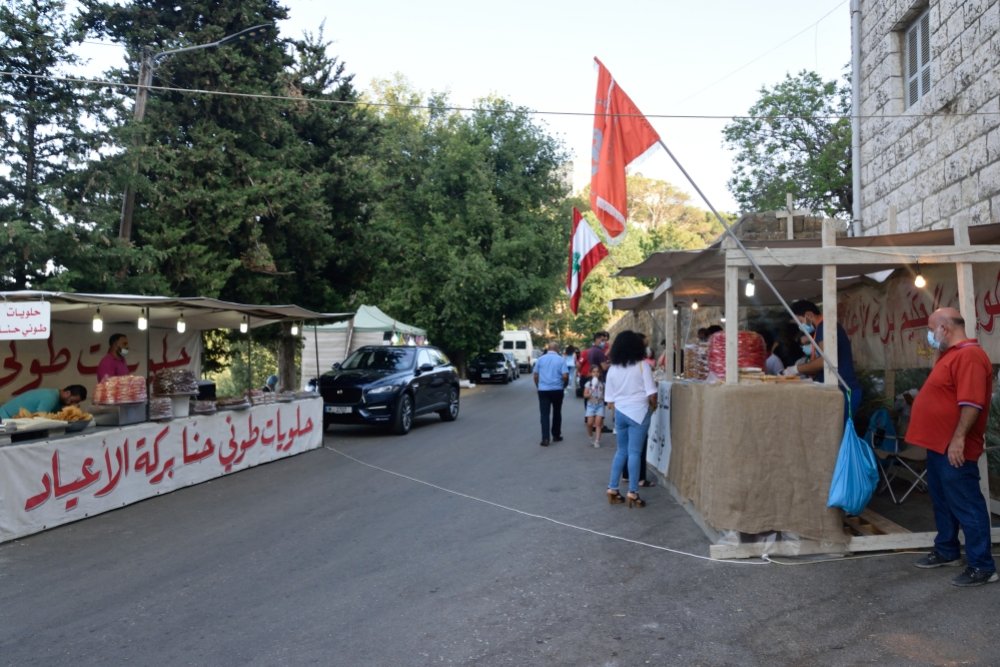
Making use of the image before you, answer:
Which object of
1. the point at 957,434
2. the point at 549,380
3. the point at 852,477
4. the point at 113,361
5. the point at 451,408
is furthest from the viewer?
the point at 451,408

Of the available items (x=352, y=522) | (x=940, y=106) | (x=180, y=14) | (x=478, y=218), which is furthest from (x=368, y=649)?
(x=478, y=218)

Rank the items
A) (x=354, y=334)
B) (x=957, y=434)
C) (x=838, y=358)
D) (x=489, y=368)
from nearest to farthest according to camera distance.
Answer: (x=957, y=434) < (x=838, y=358) < (x=354, y=334) < (x=489, y=368)

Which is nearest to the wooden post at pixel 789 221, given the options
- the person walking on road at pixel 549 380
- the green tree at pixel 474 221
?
the person walking on road at pixel 549 380

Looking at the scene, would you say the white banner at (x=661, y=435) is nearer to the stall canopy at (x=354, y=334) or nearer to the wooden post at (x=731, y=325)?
the wooden post at (x=731, y=325)

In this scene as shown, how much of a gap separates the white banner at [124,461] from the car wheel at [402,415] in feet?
9.49

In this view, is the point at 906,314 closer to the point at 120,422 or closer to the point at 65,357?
the point at 120,422

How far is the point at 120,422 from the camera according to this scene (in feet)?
29.2

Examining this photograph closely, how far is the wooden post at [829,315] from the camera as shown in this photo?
5922 millimetres

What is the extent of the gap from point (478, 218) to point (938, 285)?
81.8ft

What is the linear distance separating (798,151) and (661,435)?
915 inches

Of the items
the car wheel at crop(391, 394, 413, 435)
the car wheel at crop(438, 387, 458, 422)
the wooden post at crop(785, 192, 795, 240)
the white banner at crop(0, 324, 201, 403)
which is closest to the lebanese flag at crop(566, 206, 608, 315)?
the wooden post at crop(785, 192, 795, 240)

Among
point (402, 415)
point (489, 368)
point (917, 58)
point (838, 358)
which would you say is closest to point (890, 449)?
point (838, 358)

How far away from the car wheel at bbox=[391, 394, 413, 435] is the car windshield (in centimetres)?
76

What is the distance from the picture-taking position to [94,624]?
4746 millimetres
